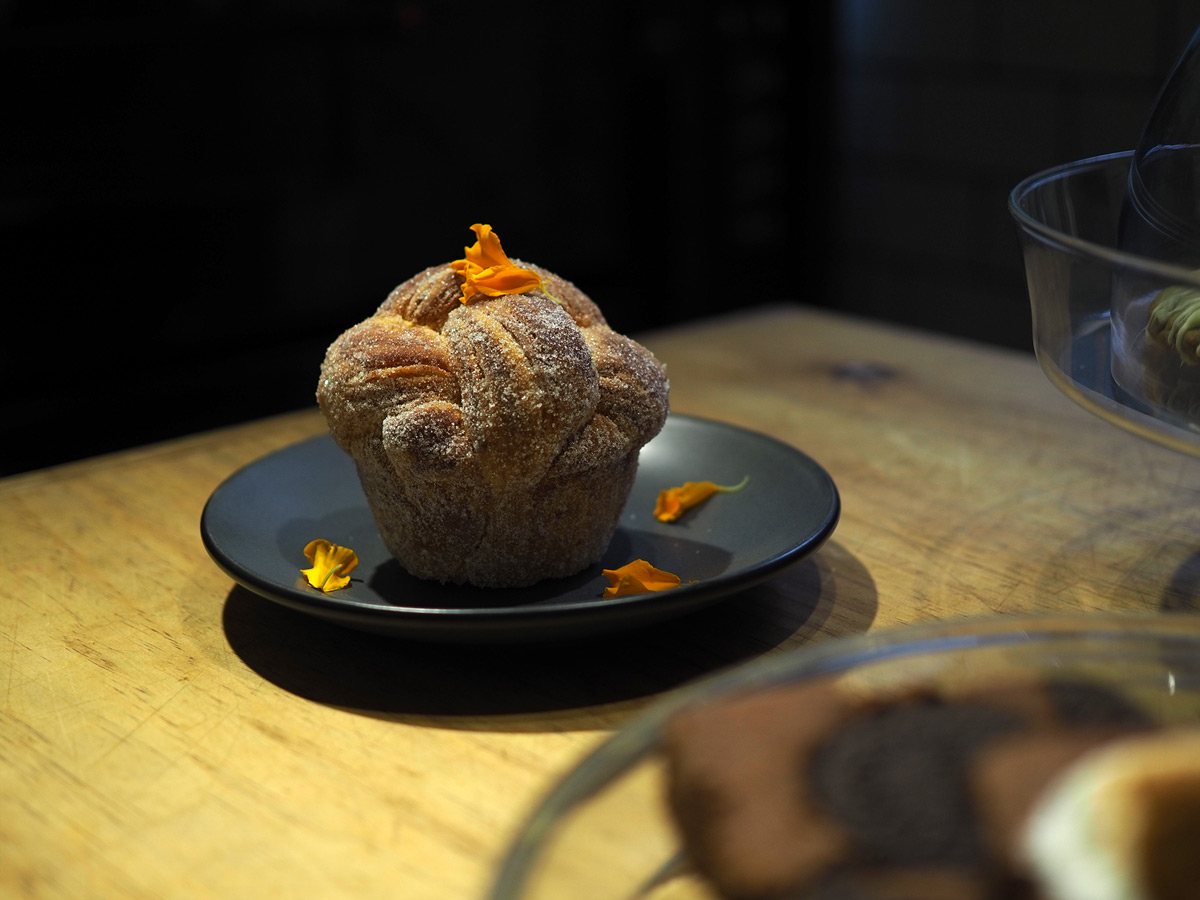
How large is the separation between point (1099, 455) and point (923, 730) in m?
0.75

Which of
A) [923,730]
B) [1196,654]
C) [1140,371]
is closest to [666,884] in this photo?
[923,730]

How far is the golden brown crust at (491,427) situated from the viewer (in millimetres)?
784

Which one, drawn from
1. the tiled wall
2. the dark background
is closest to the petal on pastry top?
the dark background

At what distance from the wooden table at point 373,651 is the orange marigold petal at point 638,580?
0.10 ft

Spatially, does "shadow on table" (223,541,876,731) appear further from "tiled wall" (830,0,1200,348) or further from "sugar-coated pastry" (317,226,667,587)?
"tiled wall" (830,0,1200,348)

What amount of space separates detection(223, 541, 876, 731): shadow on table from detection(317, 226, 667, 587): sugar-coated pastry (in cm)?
9

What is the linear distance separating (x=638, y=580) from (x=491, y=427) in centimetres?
14

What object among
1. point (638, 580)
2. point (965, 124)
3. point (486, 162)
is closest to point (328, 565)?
point (638, 580)

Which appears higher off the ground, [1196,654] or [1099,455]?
[1196,654]

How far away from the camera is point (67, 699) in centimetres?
73

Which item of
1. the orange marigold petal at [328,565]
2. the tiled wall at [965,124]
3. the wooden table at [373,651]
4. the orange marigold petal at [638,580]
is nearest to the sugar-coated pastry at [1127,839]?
the wooden table at [373,651]

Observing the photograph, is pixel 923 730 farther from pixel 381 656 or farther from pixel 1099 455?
pixel 1099 455

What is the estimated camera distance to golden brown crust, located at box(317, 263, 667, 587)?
784mm

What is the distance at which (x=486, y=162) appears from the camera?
240 centimetres
